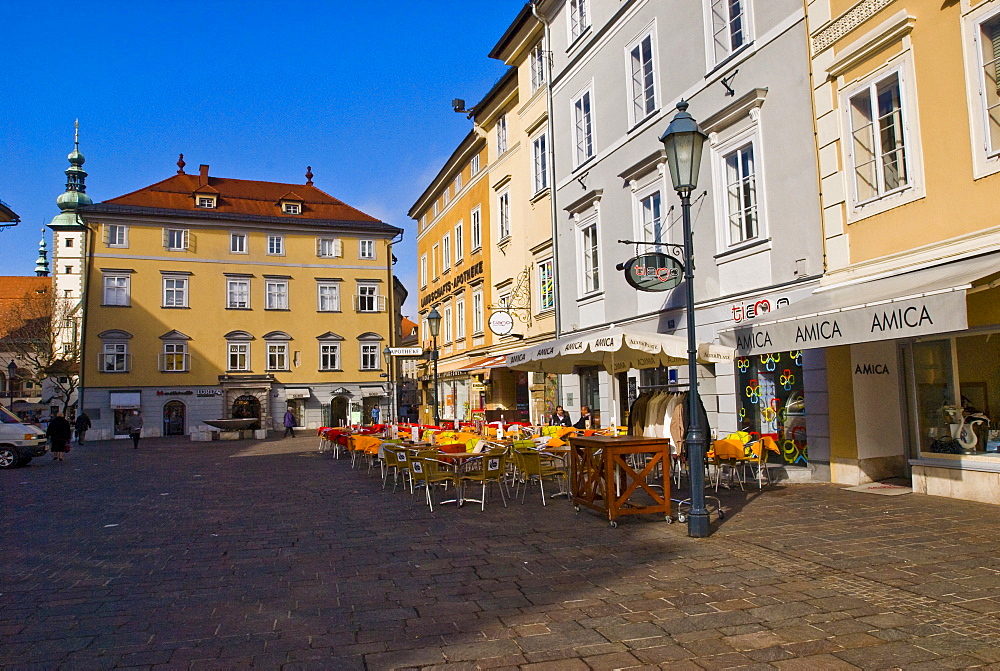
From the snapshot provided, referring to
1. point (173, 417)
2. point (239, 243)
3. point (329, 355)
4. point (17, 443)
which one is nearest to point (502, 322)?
point (17, 443)

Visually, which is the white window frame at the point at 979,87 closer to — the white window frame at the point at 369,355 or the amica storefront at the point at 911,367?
the amica storefront at the point at 911,367

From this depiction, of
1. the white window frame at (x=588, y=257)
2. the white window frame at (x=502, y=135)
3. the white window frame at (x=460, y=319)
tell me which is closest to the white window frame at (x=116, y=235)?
the white window frame at (x=460, y=319)

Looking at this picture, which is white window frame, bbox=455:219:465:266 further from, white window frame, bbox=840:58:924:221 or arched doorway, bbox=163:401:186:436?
white window frame, bbox=840:58:924:221

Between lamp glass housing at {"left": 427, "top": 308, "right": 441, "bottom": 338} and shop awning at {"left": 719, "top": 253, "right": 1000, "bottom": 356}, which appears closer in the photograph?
shop awning at {"left": 719, "top": 253, "right": 1000, "bottom": 356}

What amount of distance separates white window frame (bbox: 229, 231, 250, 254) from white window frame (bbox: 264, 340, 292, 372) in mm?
5868

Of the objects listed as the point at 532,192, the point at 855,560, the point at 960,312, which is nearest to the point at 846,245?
the point at 960,312

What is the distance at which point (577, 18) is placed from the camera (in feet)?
64.8

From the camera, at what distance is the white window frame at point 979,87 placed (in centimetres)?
851

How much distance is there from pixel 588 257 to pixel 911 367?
998cm

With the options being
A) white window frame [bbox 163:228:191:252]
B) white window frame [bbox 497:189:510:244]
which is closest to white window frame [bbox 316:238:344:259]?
white window frame [bbox 163:228:191:252]

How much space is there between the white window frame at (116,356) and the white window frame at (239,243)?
8173 mm

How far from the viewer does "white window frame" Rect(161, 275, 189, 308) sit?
43281mm

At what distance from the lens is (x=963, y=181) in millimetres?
8805

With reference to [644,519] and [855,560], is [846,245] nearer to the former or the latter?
[644,519]
